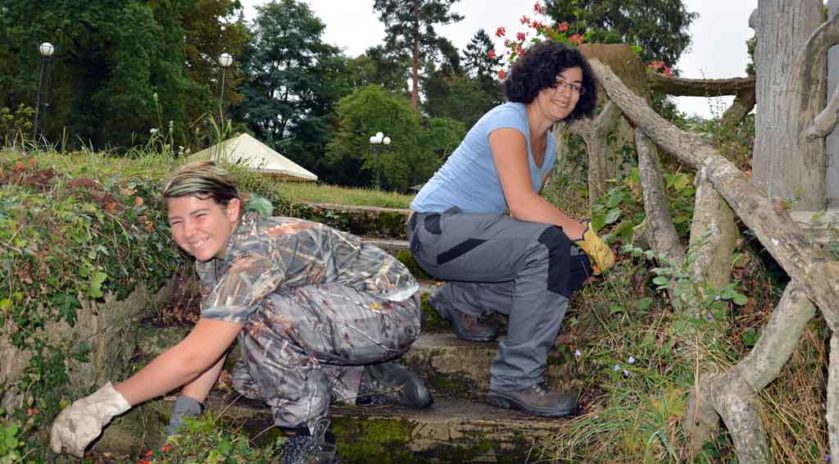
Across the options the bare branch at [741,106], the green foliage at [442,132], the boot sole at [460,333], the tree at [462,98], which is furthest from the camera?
the tree at [462,98]

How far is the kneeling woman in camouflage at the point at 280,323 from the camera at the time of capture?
111 inches

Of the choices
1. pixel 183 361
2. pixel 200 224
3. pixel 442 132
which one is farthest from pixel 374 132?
pixel 183 361

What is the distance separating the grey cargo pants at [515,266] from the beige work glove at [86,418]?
142cm

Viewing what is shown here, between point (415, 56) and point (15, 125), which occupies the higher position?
point (415, 56)

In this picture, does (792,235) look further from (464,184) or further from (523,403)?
(464,184)

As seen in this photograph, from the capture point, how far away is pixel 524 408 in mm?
3430

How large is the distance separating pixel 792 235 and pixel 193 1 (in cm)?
2574

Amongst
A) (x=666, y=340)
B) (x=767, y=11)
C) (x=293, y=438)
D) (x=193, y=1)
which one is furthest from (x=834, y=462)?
(x=193, y=1)

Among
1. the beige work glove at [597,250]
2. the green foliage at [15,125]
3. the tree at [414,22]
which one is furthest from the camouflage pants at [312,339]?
the tree at [414,22]

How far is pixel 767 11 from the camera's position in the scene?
158 inches

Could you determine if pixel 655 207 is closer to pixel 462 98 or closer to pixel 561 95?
pixel 561 95

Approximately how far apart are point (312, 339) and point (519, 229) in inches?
37.0

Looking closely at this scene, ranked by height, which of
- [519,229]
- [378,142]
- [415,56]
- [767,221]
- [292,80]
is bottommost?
[519,229]

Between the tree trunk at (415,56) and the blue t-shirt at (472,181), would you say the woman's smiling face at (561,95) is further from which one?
the tree trunk at (415,56)
